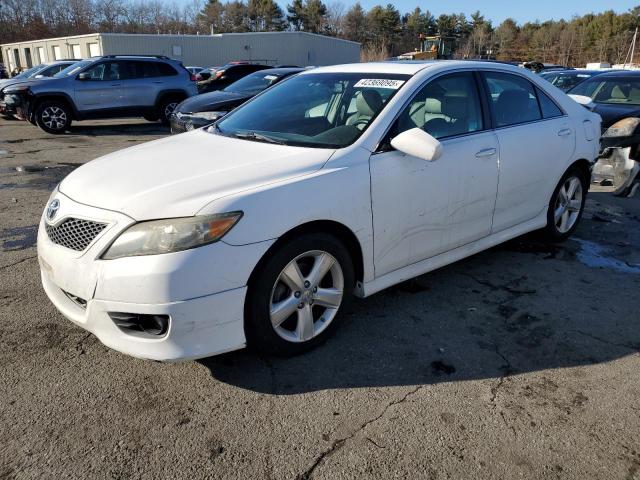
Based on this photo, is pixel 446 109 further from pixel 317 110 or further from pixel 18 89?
pixel 18 89

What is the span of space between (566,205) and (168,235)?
12.9 ft

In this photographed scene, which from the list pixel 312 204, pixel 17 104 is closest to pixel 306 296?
pixel 312 204

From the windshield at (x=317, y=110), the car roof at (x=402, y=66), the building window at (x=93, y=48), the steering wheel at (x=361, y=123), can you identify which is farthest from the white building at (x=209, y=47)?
the steering wheel at (x=361, y=123)

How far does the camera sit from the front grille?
270 cm

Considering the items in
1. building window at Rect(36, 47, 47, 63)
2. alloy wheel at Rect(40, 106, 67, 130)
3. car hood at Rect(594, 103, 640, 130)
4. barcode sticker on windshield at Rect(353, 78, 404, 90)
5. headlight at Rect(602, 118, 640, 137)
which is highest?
building window at Rect(36, 47, 47, 63)

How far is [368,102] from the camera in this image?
358 centimetres

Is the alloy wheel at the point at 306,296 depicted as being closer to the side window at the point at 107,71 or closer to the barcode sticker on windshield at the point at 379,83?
the barcode sticker on windshield at the point at 379,83

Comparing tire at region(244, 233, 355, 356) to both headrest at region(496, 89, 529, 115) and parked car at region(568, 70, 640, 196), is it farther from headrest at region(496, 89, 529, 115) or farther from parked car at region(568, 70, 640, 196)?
parked car at region(568, 70, 640, 196)

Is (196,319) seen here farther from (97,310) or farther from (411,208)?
(411,208)

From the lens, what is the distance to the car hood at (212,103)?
31.8 ft

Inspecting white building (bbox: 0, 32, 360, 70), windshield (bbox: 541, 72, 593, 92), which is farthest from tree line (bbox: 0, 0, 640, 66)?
windshield (bbox: 541, 72, 593, 92)

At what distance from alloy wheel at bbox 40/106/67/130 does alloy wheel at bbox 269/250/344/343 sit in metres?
Result: 12.5

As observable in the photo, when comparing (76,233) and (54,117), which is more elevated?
(76,233)

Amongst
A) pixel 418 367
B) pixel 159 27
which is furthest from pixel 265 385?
pixel 159 27
